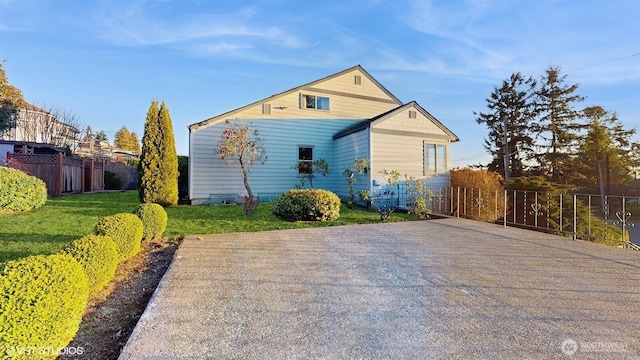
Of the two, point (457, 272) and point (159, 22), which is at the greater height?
point (159, 22)

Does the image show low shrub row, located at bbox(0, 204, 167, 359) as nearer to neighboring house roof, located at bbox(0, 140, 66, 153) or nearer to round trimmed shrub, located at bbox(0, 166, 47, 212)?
Answer: round trimmed shrub, located at bbox(0, 166, 47, 212)

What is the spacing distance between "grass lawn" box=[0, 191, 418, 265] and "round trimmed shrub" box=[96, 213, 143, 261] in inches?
46.3

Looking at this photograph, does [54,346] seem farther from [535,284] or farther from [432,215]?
[432,215]

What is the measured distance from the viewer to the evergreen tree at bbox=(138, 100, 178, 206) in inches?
434

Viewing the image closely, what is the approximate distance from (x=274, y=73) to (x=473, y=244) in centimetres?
1192

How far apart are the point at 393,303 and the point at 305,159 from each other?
36.5 ft

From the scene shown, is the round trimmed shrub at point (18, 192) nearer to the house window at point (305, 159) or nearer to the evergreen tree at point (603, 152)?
the house window at point (305, 159)

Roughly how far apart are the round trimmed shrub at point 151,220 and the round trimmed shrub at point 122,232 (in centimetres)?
91

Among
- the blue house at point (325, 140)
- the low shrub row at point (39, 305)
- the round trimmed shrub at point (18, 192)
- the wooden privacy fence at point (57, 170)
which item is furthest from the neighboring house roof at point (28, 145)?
the low shrub row at point (39, 305)

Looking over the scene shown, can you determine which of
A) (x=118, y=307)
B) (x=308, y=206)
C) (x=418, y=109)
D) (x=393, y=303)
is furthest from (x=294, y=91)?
(x=393, y=303)

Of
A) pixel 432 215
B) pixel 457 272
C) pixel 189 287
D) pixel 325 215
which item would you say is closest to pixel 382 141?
pixel 432 215

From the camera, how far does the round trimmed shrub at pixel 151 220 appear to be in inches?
230

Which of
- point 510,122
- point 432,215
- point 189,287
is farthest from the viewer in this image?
point 510,122

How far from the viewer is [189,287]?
11.9 ft
